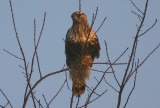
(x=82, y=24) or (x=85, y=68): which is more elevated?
(x=82, y=24)

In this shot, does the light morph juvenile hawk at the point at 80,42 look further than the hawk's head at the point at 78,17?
No

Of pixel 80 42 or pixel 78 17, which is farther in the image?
pixel 78 17

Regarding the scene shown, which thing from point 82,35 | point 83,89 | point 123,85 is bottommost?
point 123,85

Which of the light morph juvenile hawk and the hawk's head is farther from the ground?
the hawk's head

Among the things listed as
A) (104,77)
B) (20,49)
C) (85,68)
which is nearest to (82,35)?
(85,68)

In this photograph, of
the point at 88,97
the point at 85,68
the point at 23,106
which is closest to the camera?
the point at 23,106

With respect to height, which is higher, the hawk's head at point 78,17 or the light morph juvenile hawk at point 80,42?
the hawk's head at point 78,17

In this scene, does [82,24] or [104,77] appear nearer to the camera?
[104,77]

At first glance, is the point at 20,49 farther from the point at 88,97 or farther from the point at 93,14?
the point at 88,97

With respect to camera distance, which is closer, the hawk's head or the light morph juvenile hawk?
the light morph juvenile hawk

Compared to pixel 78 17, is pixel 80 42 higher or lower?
lower

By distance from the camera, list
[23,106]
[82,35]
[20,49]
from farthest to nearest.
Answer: [82,35], [20,49], [23,106]

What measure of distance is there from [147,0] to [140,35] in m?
0.28

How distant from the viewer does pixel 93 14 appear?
2.64 m
